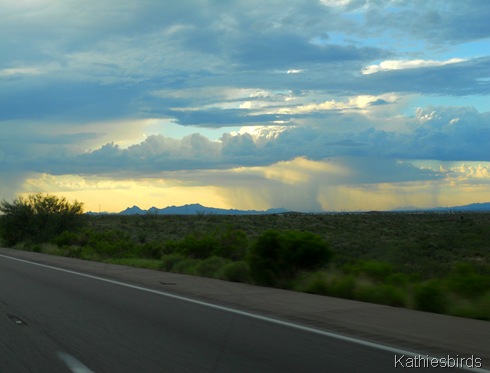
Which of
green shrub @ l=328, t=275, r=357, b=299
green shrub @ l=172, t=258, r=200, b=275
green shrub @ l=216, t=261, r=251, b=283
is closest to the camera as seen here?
green shrub @ l=328, t=275, r=357, b=299

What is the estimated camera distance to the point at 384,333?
10.6 meters

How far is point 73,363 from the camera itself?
28.5 ft

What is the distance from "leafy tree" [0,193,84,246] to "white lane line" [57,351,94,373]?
141 ft

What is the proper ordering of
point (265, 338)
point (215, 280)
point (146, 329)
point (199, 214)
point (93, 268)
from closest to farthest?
1. point (265, 338)
2. point (146, 329)
3. point (215, 280)
4. point (93, 268)
5. point (199, 214)

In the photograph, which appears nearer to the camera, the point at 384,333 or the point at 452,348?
the point at 452,348

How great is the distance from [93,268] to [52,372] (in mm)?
17813

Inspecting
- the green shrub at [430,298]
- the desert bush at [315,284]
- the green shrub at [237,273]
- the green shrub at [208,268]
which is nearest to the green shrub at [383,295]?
the green shrub at [430,298]

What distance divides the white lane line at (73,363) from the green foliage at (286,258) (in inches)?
383

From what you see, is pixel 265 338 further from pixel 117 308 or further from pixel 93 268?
pixel 93 268

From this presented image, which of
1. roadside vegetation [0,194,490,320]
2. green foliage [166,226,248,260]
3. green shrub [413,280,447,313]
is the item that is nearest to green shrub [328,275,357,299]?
Answer: roadside vegetation [0,194,490,320]

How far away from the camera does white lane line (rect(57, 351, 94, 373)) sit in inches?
326

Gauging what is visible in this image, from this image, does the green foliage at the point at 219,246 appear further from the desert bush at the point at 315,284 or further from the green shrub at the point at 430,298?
the green shrub at the point at 430,298

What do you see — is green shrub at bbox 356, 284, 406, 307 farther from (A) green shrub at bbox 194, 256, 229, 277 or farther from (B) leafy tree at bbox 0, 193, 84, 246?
(B) leafy tree at bbox 0, 193, 84, 246

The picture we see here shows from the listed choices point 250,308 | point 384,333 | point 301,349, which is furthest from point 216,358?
point 250,308
